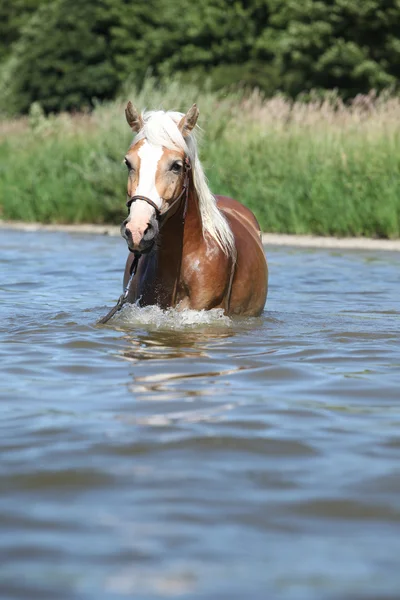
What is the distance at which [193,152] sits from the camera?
7.02m

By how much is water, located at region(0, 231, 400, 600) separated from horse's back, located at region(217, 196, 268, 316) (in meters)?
0.17

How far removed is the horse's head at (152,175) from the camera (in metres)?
6.29

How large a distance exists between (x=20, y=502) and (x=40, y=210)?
16819 millimetres

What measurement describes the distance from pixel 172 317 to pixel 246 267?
2.95ft

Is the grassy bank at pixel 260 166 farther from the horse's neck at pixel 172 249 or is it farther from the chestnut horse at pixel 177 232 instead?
the horse's neck at pixel 172 249

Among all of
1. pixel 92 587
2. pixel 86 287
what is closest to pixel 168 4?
pixel 86 287

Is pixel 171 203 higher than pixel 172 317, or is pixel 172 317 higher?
pixel 171 203

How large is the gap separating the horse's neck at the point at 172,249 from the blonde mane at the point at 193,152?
0.07 m

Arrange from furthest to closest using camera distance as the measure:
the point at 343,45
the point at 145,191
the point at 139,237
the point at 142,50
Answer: the point at 142,50
the point at 343,45
the point at 145,191
the point at 139,237

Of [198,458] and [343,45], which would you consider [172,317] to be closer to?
[198,458]

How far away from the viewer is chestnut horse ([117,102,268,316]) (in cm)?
654

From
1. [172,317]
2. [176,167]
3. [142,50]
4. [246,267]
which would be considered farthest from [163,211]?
[142,50]

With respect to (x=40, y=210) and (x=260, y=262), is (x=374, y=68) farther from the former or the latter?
(x=260, y=262)

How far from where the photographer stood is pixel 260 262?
8.51 meters
